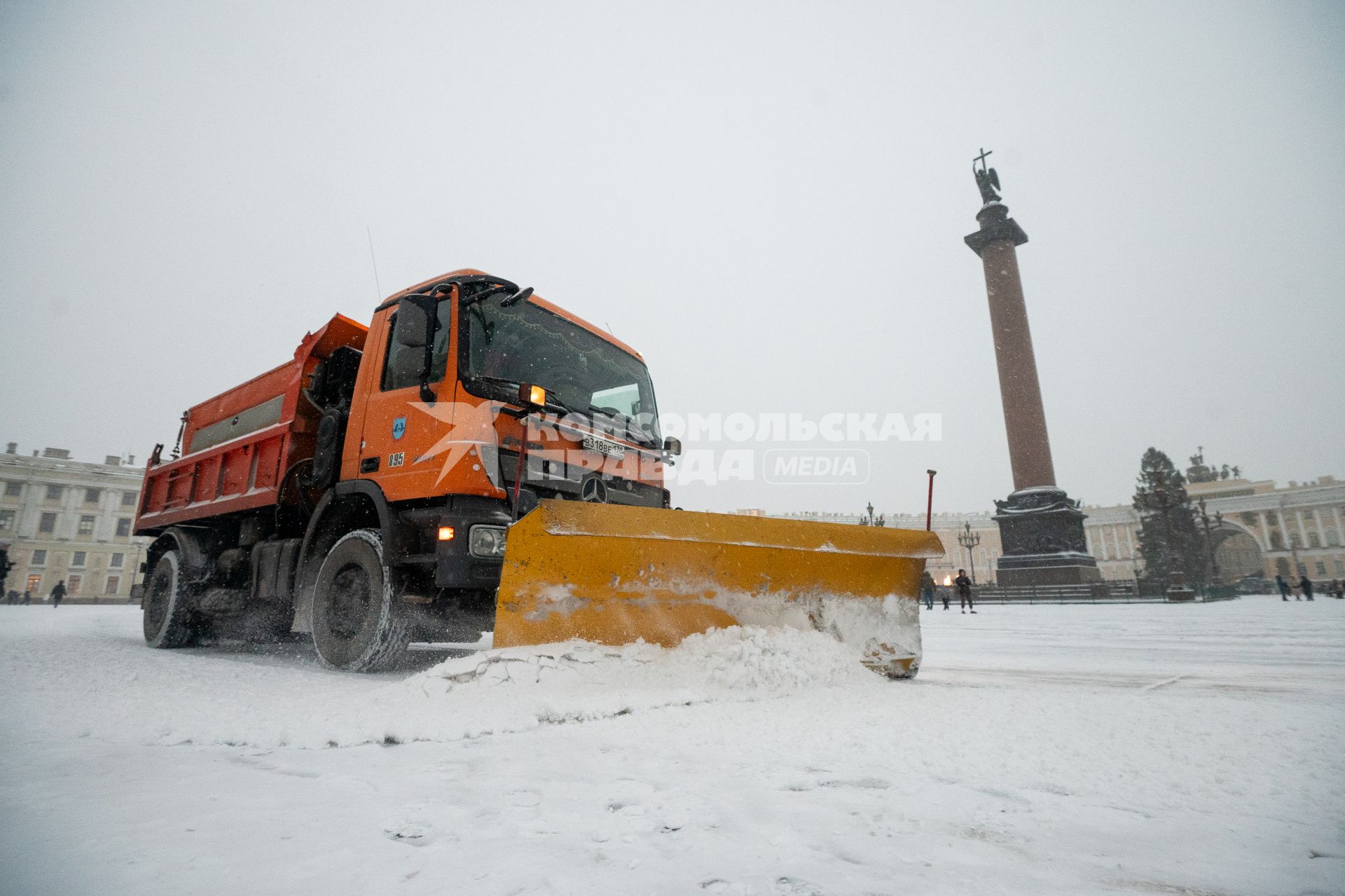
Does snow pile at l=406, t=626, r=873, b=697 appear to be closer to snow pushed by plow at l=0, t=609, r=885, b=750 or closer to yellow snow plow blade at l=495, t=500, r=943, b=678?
snow pushed by plow at l=0, t=609, r=885, b=750

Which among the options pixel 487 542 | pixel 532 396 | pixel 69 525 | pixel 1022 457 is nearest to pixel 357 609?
pixel 487 542

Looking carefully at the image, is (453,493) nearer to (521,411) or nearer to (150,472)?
(521,411)

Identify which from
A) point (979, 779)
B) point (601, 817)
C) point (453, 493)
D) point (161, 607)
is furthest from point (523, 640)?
point (161, 607)

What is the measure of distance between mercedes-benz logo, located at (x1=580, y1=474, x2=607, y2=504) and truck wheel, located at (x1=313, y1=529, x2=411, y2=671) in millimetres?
1312

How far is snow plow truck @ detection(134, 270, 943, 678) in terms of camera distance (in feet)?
Answer: 11.1

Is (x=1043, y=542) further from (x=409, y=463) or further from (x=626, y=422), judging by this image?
(x=409, y=463)

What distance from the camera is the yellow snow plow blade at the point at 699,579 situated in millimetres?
3152

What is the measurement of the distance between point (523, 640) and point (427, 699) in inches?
19.8

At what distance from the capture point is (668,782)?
1.93 metres

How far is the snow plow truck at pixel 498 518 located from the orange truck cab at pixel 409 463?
0.02 metres

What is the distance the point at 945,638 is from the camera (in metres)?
9.05

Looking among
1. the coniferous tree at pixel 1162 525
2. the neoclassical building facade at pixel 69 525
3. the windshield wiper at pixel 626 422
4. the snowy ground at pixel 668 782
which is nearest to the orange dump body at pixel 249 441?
the snowy ground at pixel 668 782

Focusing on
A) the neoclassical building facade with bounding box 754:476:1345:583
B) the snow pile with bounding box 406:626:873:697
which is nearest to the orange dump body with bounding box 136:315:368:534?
the snow pile with bounding box 406:626:873:697

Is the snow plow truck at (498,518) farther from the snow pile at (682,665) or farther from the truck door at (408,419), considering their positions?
the snow pile at (682,665)
